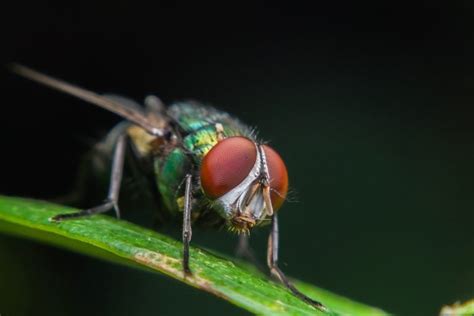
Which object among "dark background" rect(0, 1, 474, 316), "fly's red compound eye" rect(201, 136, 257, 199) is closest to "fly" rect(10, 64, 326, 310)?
"fly's red compound eye" rect(201, 136, 257, 199)

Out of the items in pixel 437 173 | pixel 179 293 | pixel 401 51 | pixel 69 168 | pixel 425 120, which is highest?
pixel 401 51

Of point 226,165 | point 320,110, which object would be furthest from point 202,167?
point 320,110

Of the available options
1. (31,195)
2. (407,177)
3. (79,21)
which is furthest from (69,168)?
(407,177)

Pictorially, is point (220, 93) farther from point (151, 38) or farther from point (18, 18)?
point (18, 18)

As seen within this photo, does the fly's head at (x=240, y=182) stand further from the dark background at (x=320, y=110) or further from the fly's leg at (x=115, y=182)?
the dark background at (x=320, y=110)

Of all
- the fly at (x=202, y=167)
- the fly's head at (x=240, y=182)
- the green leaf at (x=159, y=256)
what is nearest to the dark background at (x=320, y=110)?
the fly at (x=202, y=167)

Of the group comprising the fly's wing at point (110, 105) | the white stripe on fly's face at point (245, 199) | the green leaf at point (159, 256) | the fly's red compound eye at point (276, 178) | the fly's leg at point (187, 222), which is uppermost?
the fly's wing at point (110, 105)
